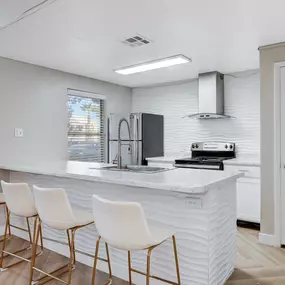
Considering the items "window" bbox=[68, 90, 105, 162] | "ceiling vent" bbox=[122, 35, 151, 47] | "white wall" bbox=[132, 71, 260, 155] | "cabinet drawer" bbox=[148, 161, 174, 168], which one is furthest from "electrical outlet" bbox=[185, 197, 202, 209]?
"window" bbox=[68, 90, 105, 162]

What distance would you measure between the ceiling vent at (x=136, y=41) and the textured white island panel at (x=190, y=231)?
159cm

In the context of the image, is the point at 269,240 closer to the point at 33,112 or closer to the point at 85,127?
the point at 85,127

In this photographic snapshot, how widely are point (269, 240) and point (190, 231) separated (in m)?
1.61

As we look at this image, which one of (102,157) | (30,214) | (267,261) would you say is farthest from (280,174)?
(102,157)

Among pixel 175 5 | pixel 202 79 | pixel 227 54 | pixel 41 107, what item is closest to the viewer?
pixel 175 5

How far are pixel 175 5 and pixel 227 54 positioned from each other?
5.10 feet

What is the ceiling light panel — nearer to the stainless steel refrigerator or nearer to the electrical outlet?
the stainless steel refrigerator

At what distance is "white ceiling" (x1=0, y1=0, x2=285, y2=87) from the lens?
2.31 metres

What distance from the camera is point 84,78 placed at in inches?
188

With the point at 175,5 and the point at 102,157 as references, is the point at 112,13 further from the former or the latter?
the point at 102,157

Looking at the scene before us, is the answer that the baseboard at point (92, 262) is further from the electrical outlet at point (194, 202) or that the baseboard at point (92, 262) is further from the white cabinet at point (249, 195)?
the white cabinet at point (249, 195)

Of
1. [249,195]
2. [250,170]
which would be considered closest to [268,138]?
[250,170]

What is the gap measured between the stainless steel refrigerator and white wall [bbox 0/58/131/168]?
963mm

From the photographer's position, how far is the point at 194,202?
201 centimetres
